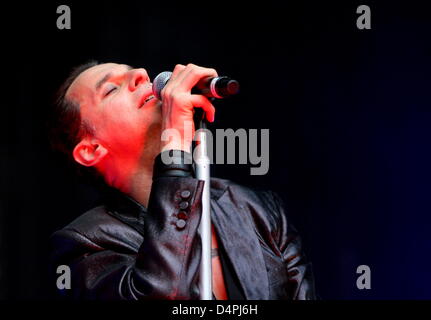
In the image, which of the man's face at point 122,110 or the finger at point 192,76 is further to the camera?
the man's face at point 122,110

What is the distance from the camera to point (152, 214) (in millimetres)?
1433

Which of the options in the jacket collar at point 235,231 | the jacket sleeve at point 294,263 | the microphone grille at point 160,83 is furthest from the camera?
the jacket sleeve at point 294,263

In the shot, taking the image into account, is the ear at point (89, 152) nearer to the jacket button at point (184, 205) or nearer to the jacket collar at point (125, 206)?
the jacket collar at point (125, 206)

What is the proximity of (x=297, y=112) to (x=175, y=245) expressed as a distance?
1095mm

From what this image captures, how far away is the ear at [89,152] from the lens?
1.72 m

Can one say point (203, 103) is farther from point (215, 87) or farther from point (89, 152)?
point (89, 152)

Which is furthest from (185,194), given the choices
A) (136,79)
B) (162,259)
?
Answer: (136,79)

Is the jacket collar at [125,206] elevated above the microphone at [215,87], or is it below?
below

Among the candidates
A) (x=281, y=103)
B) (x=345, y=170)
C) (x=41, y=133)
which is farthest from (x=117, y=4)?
(x=345, y=170)

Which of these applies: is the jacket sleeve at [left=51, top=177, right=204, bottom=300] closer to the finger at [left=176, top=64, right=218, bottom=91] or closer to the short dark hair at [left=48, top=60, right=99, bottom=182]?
the finger at [left=176, top=64, right=218, bottom=91]

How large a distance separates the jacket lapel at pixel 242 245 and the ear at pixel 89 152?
0.29m

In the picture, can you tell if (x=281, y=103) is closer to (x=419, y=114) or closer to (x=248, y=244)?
(x=419, y=114)

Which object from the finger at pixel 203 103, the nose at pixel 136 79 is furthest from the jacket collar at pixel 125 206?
the finger at pixel 203 103

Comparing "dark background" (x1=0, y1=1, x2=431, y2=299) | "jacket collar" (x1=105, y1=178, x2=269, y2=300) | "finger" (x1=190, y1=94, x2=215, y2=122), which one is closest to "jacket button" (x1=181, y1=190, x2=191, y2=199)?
"finger" (x1=190, y1=94, x2=215, y2=122)
